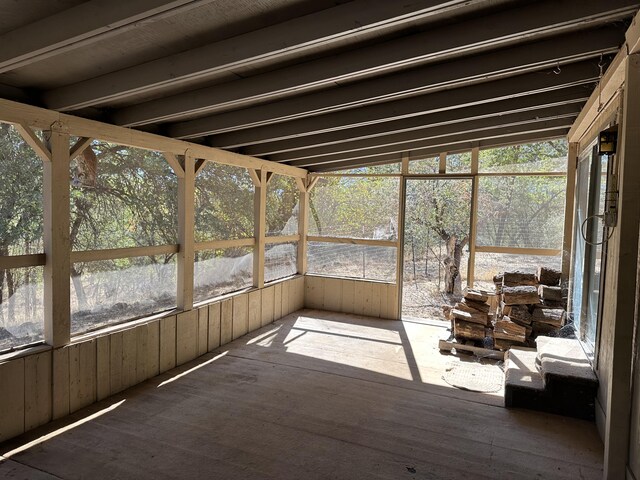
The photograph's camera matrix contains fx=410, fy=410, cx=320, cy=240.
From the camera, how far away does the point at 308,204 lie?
7.43m

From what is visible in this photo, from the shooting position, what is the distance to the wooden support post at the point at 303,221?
7352 millimetres

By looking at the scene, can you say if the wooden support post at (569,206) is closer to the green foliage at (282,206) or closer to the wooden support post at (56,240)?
the green foliage at (282,206)

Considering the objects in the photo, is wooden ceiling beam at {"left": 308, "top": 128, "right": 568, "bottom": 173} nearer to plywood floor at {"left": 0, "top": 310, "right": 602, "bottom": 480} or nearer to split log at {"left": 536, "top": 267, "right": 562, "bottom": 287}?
split log at {"left": 536, "top": 267, "right": 562, "bottom": 287}

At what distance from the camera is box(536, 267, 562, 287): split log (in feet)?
17.2

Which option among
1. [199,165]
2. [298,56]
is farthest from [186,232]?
[298,56]

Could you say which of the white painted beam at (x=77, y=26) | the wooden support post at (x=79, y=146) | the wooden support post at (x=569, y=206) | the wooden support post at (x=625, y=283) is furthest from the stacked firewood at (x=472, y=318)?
the white painted beam at (x=77, y=26)

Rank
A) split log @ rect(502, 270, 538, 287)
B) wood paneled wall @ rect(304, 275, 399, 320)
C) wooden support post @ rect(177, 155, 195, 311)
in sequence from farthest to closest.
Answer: wood paneled wall @ rect(304, 275, 399, 320) < split log @ rect(502, 270, 538, 287) < wooden support post @ rect(177, 155, 195, 311)

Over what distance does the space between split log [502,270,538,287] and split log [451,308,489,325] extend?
0.52 meters

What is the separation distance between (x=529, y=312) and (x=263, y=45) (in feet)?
14.6

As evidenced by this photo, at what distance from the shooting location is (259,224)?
615 centimetres

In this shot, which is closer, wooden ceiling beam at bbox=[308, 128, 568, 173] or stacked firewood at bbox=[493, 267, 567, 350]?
stacked firewood at bbox=[493, 267, 567, 350]

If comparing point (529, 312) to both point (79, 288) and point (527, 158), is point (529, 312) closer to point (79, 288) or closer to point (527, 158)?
point (527, 158)

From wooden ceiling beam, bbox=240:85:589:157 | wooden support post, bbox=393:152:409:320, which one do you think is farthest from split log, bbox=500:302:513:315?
wooden ceiling beam, bbox=240:85:589:157

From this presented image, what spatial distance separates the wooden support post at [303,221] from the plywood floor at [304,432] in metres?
2.94
